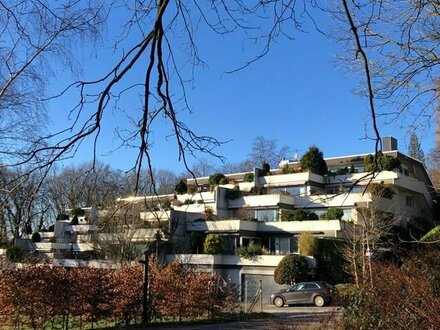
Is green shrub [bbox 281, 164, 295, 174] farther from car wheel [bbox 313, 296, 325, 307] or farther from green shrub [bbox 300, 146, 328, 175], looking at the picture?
car wheel [bbox 313, 296, 325, 307]

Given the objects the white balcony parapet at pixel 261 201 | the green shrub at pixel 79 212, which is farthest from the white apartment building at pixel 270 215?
the green shrub at pixel 79 212

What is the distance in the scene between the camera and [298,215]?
39.8 metres

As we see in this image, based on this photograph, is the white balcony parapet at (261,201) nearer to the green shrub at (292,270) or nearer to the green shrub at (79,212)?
the green shrub at (292,270)

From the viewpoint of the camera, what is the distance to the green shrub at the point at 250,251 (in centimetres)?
3784

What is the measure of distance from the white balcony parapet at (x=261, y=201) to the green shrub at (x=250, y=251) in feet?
18.4

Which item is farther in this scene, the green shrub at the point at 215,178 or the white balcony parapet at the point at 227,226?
the green shrub at the point at 215,178

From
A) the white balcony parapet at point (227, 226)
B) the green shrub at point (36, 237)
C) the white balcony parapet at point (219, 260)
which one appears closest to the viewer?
the white balcony parapet at point (219, 260)

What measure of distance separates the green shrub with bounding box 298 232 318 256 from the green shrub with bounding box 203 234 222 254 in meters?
6.40

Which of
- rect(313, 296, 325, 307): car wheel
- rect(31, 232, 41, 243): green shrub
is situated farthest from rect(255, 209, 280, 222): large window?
rect(31, 232, 41, 243): green shrub

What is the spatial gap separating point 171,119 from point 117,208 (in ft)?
2.90

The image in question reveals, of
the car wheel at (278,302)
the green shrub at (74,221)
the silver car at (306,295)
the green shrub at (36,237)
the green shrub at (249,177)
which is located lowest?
the car wheel at (278,302)

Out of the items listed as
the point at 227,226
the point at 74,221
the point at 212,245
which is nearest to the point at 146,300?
the point at 212,245

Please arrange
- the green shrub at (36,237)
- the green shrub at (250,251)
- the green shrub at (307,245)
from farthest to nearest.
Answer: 1. the green shrub at (36,237)
2. the green shrub at (250,251)
3. the green shrub at (307,245)

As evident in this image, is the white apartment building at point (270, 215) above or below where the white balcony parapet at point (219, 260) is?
above
